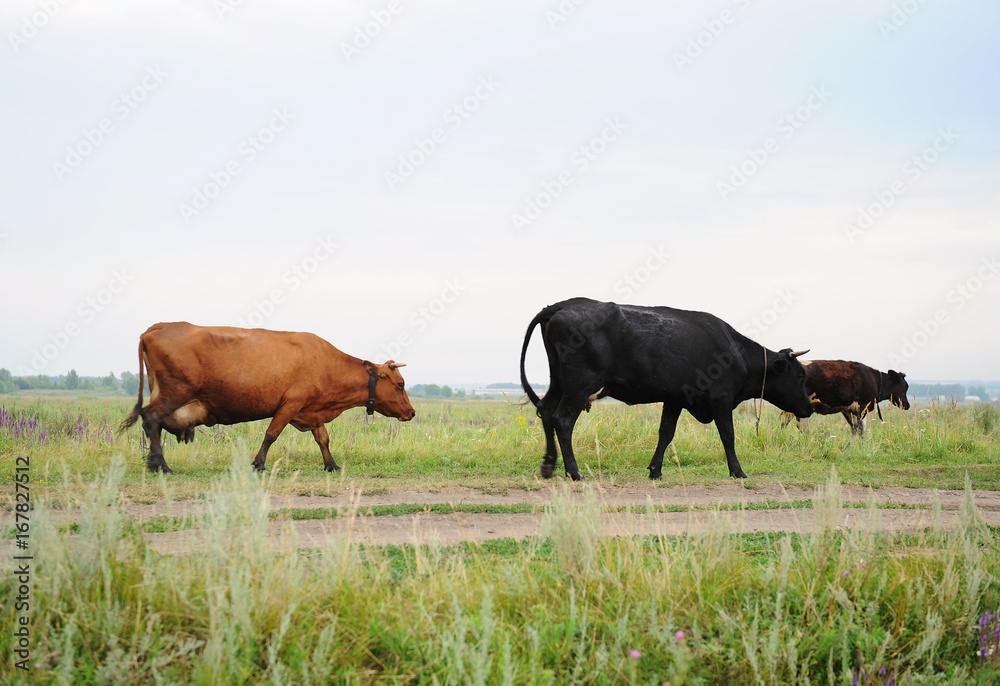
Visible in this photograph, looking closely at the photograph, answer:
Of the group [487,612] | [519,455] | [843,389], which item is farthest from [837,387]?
[487,612]

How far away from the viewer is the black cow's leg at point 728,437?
11.5 meters

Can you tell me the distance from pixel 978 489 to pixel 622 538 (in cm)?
703

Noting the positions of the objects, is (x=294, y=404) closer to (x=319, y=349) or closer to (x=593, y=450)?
(x=319, y=349)

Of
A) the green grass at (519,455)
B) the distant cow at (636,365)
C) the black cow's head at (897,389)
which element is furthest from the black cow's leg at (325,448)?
the black cow's head at (897,389)

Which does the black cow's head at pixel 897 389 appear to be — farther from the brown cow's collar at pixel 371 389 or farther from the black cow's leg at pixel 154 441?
the black cow's leg at pixel 154 441

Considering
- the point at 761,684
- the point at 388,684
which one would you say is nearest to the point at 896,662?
the point at 761,684

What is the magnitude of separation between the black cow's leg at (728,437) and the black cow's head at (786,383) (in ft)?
4.76

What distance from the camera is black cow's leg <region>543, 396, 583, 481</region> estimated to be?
10.8m

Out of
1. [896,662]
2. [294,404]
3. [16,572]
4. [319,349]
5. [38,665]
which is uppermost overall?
[319,349]

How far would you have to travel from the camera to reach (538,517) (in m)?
7.80

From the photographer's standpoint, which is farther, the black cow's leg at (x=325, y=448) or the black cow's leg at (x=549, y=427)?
the black cow's leg at (x=325, y=448)

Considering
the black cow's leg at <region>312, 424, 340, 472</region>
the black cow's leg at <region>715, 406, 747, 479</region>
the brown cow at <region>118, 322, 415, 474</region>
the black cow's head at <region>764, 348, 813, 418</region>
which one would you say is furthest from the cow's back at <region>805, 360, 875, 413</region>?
the black cow's leg at <region>312, 424, 340, 472</region>

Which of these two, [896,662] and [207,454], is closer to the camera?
[896,662]

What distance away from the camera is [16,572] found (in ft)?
14.7
